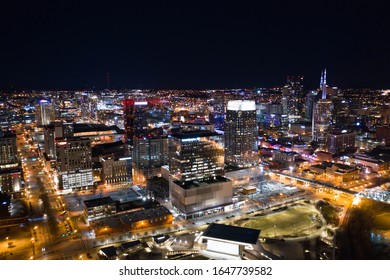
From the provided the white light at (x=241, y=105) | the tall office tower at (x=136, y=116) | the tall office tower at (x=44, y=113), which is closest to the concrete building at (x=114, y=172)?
the white light at (x=241, y=105)

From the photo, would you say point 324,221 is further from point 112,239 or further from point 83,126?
point 83,126

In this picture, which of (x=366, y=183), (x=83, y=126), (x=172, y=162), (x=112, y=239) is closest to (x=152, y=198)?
(x=172, y=162)

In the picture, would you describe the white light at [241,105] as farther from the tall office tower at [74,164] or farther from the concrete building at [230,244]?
the concrete building at [230,244]

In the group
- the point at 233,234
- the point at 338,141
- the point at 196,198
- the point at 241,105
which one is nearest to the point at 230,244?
the point at 233,234

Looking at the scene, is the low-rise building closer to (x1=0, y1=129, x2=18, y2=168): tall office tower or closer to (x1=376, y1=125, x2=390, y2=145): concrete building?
(x1=0, y1=129, x2=18, y2=168): tall office tower

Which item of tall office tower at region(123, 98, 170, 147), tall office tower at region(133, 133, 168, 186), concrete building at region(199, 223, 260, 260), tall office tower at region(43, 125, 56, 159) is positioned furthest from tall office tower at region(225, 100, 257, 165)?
concrete building at region(199, 223, 260, 260)

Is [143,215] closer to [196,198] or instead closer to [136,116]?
[196,198]
